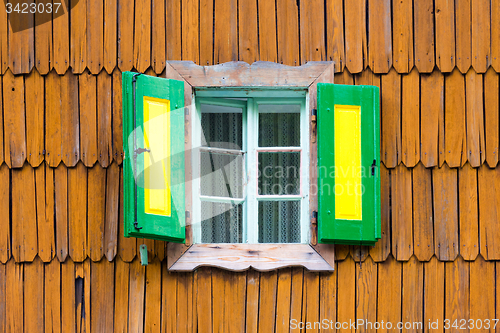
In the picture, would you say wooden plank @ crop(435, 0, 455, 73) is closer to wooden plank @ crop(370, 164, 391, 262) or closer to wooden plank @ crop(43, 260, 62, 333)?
wooden plank @ crop(370, 164, 391, 262)

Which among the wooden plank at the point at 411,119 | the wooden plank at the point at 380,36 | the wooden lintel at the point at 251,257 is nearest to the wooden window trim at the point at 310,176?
the wooden lintel at the point at 251,257

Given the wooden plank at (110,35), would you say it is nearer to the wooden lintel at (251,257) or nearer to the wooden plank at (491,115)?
the wooden lintel at (251,257)

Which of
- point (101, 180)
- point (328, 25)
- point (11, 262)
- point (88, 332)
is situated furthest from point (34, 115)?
point (328, 25)

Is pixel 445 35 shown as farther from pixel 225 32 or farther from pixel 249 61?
pixel 225 32

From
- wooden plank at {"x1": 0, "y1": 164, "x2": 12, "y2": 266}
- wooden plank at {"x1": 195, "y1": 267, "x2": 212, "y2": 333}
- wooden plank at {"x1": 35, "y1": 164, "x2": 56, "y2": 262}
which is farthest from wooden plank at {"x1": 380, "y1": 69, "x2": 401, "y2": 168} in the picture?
wooden plank at {"x1": 0, "y1": 164, "x2": 12, "y2": 266}

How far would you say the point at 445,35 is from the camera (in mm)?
4395

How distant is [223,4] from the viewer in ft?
14.6

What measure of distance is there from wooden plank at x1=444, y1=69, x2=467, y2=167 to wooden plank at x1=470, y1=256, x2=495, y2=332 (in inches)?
27.6

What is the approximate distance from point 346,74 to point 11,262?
2645mm

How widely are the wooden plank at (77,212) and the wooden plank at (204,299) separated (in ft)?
2.63

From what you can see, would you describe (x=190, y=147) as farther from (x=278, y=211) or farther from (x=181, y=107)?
(x=278, y=211)

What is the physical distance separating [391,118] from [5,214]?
9.00ft

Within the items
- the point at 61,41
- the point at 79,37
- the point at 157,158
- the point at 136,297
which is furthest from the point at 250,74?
the point at 136,297

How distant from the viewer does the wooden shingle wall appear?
4.19 m
